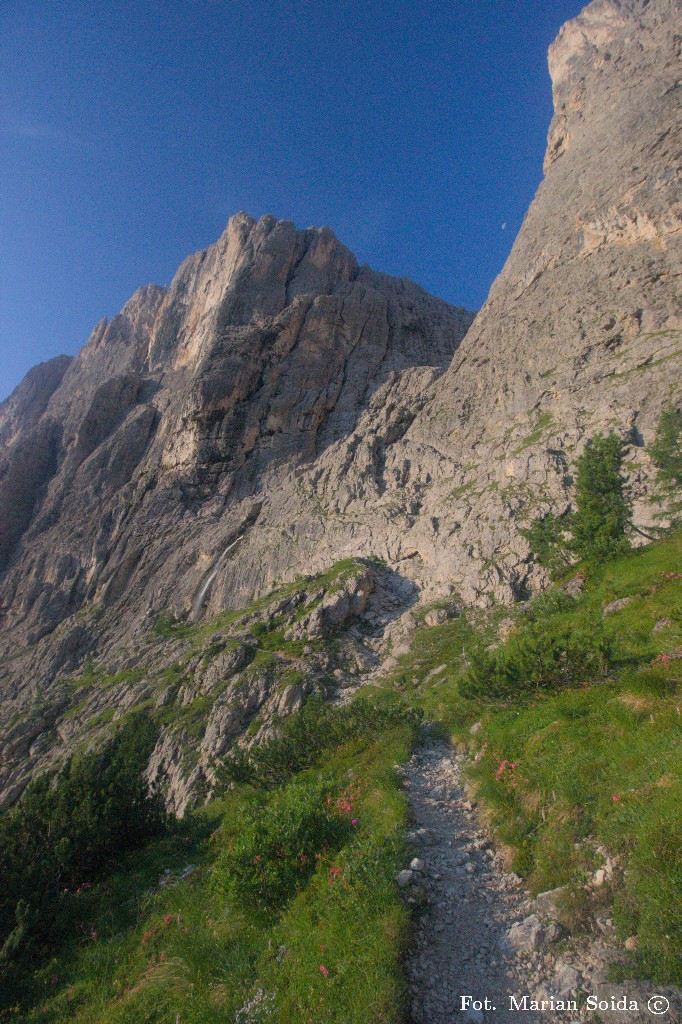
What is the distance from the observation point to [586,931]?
5039 mm

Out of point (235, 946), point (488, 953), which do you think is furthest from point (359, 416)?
point (488, 953)

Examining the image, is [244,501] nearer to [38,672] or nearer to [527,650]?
[38,672]

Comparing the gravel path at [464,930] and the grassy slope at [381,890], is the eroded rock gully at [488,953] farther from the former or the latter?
the grassy slope at [381,890]

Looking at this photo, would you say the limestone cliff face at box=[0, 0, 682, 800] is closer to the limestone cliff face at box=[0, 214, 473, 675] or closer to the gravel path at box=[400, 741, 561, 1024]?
the limestone cliff face at box=[0, 214, 473, 675]

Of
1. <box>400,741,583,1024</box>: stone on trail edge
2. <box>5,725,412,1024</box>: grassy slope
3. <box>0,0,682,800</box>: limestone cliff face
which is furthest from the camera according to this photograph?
<box>0,0,682,800</box>: limestone cliff face

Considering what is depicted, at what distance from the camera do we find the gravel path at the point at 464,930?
466cm

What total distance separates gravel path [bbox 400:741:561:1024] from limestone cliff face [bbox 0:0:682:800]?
21.2 meters

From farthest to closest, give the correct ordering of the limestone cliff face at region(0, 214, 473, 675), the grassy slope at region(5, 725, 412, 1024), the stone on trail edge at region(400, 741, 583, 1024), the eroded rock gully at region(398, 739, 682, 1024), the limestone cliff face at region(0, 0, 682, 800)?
the limestone cliff face at region(0, 214, 473, 675) < the limestone cliff face at region(0, 0, 682, 800) < the grassy slope at region(5, 725, 412, 1024) < the stone on trail edge at region(400, 741, 583, 1024) < the eroded rock gully at region(398, 739, 682, 1024)

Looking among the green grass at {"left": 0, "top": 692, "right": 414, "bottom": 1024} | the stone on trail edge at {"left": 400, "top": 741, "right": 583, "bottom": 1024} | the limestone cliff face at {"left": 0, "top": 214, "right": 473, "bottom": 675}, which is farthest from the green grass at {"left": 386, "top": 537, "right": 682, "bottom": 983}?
the limestone cliff face at {"left": 0, "top": 214, "right": 473, "bottom": 675}

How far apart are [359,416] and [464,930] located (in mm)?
58056

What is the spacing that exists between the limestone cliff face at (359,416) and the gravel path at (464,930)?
69.5ft

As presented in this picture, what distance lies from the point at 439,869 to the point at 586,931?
217cm

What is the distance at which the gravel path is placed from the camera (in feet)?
15.3

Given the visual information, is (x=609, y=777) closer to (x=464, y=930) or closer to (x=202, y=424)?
(x=464, y=930)
